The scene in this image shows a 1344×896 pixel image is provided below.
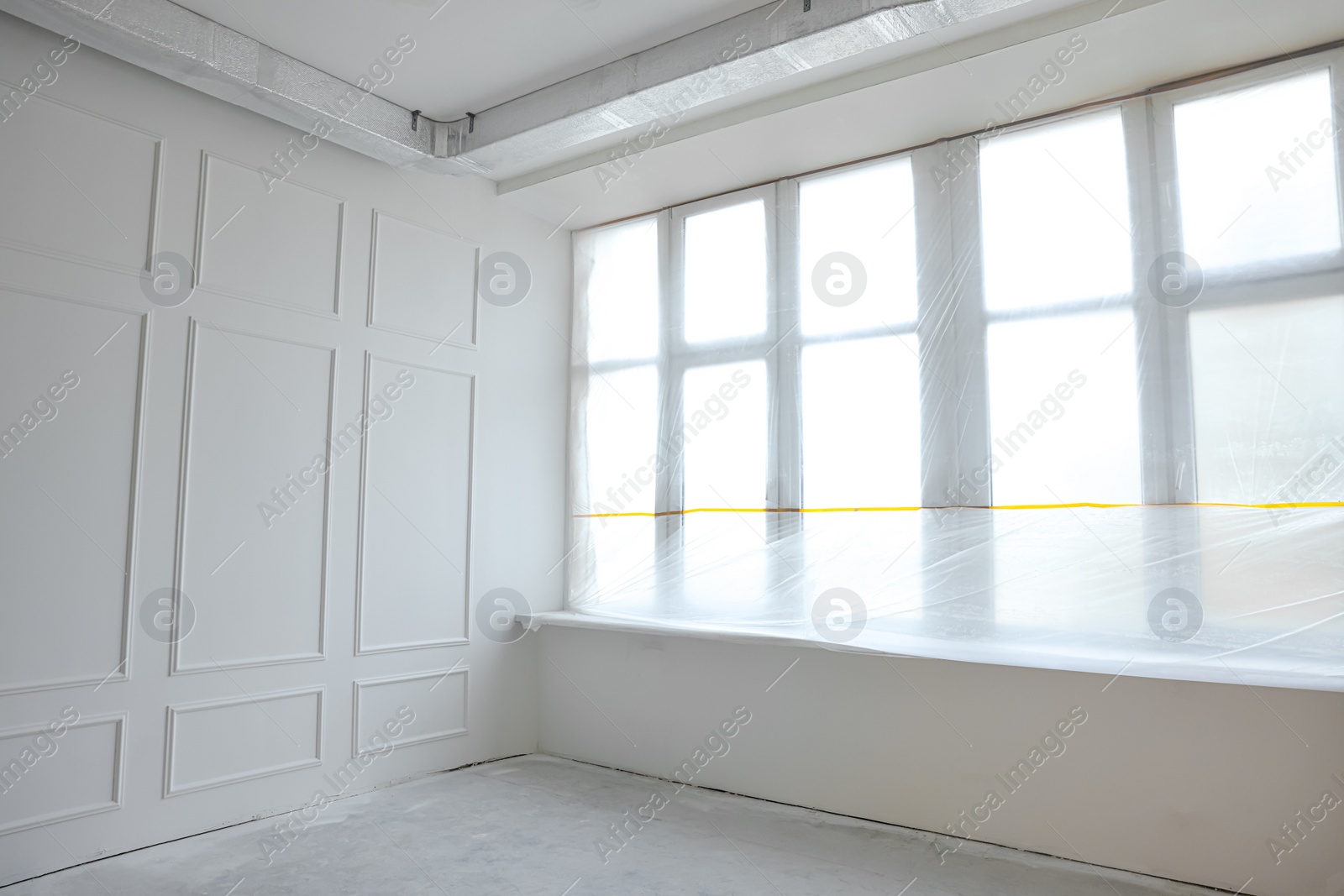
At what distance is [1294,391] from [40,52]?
15.0 ft

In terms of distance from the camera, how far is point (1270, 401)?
3.02 metres

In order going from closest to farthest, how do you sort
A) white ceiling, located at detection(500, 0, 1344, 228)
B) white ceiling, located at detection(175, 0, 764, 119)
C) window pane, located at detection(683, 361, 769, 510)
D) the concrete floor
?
the concrete floor, white ceiling, located at detection(500, 0, 1344, 228), white ceiling, located at detection(175, 0, 764, 119), window pane, located at detection(683, 361, 769, 510)

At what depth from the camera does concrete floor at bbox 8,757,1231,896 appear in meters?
2.84

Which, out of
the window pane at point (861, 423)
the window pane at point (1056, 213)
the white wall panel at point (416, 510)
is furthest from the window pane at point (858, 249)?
the white wall panel at point (416, 510)

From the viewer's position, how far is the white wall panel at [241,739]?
3.27 meters

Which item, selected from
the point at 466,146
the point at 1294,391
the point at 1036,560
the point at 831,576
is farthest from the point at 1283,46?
the point at 466,146

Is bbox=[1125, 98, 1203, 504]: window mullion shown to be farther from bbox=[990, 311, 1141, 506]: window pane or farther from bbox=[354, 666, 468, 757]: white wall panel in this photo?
bbox=[354, 666, 468, 757]: white wall panel

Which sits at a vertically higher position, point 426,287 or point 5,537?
point 426,287

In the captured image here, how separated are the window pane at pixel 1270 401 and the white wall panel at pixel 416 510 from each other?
10.8 ft

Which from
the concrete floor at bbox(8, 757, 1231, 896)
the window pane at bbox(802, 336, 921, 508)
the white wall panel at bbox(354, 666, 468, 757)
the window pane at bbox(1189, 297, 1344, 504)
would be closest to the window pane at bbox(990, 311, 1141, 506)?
the window pane at bbox(1189, 297, 1344, 504)

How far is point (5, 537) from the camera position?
2.90m

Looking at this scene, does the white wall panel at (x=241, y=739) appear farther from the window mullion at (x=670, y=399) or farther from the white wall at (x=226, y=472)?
the window mullion at (x=670, y=399)

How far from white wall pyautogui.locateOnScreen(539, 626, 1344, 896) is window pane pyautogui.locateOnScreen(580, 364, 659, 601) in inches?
17.8

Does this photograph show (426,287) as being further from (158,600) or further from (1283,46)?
(1283,46)
